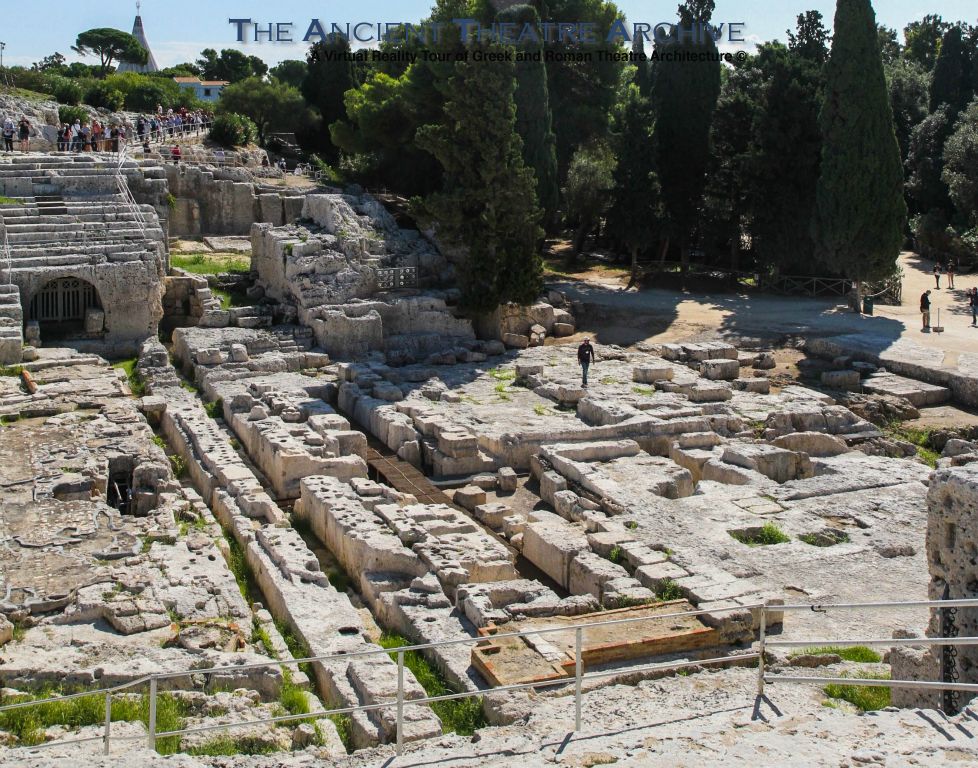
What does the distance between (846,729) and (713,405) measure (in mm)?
14240

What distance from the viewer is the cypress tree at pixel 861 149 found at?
2891cm

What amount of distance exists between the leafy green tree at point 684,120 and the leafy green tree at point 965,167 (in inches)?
316

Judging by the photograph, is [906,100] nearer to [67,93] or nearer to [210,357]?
[67,93]

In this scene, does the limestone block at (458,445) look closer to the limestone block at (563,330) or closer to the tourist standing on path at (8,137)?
the limestone block at (563,330)

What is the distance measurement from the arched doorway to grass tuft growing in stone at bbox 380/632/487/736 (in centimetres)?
1570

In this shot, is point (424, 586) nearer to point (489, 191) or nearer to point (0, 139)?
point (489, 191)

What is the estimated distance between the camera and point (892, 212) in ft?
95.5

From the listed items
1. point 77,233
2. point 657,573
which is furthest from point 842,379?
point 77,233

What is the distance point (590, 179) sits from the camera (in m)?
35.5

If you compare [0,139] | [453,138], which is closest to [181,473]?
[453,138]

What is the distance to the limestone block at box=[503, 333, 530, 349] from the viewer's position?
88.9 ft

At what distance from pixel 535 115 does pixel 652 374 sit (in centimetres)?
948

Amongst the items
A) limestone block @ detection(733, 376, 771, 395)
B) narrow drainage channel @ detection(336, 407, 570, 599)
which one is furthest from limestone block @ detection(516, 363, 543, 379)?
limestone block @ detection(733, 376, 771, 395)

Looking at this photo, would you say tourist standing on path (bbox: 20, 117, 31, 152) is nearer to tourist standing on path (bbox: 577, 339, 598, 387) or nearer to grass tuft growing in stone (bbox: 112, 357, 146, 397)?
grass tuft growing in stone (bbox: 112, 357, 146, 397)
